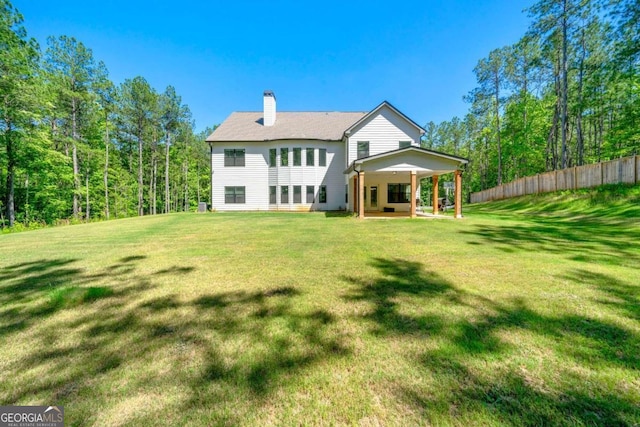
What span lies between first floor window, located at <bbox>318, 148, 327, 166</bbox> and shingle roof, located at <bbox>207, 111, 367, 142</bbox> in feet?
3.14

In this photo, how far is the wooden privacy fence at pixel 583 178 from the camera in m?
14.6

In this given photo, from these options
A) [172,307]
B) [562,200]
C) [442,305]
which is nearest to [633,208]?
[562,200]

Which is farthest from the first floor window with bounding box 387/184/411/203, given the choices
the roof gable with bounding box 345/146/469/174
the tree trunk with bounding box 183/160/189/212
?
the tree trunk with bounding box 183/160/189/212

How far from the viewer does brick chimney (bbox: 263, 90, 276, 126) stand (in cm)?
2252

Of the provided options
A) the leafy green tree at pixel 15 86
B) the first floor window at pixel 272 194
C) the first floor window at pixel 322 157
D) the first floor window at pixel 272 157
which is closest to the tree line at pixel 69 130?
the leafy green tree at pixel 15 86

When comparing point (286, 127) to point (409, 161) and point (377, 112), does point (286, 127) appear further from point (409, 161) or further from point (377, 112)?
point (409, 161)

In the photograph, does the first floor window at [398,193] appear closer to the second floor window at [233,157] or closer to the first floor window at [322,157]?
the first floor window at [322,157]

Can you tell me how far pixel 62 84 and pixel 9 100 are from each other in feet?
19.6

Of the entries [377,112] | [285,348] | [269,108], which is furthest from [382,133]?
[285,348]

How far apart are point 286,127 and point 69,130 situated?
21.2 metres

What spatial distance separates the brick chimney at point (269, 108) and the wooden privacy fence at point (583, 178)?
23.1 meters

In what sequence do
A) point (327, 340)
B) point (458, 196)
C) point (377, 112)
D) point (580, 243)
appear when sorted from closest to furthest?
point (327, 340), point (580, 243), point (458, 196), point (377, 112)

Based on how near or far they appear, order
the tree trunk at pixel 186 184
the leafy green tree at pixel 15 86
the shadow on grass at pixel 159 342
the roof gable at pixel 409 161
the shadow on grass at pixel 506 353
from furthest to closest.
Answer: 1. the tree trunk at pixel 186 184
2. the leafy green tree at pixel 15 86
3. the roof gable at pixel 409 161
4. the shadow on grass at pixel 159 342
5. the shadow on grass at pixel 506 353

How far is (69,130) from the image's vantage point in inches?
969
